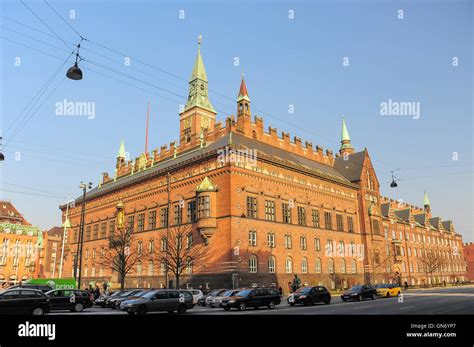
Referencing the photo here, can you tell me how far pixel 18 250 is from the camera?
10019cm

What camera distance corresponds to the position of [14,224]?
103125mm

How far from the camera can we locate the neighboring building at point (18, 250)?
315 ft

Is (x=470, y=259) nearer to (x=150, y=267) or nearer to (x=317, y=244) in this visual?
(x=317, y=244)

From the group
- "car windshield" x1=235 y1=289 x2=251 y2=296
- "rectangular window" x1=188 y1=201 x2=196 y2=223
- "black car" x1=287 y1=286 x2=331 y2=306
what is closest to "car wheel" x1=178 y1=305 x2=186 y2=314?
"car windshield" x1=235 y1=289 x2=251 y2=296

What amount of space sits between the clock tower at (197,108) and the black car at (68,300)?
43.8 metres

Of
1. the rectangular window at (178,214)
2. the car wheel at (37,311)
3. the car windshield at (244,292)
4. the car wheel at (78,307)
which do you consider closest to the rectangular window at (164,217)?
the rectangular window at (178,214)

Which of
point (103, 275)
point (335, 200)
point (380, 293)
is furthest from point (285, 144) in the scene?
point (103, 275)

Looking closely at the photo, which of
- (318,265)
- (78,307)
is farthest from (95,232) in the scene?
(78,307)

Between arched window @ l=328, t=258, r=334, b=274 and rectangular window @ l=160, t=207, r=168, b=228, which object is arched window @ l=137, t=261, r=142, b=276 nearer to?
rectangular window @ l=160, t=207, r=168, b=228

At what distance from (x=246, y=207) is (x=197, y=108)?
3056 cm

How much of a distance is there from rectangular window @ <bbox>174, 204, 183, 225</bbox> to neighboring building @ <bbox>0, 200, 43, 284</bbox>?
59.9 meters

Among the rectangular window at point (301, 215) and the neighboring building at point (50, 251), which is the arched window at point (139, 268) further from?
the neighboring building at point (50, 251)
